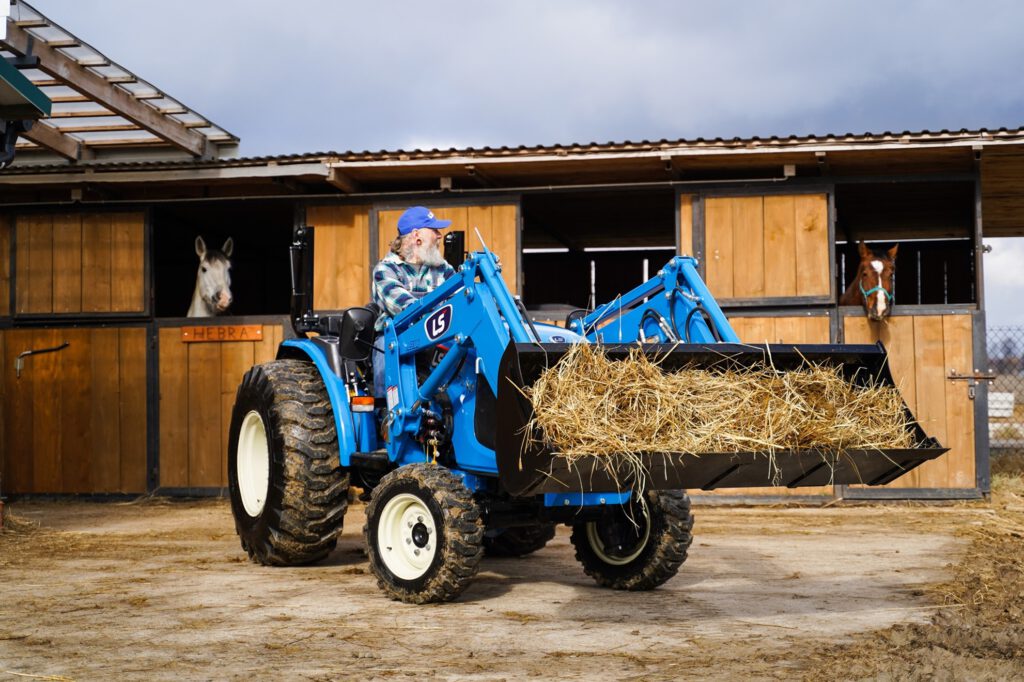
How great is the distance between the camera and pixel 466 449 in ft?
18.6

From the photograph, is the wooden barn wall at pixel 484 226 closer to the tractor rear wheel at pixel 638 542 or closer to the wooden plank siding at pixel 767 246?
the wooden plank siding at pixel 767 246

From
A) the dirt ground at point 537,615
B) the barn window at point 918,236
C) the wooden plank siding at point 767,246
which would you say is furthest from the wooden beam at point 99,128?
the barn window at point 918,236

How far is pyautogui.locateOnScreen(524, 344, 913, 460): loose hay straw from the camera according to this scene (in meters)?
4.61

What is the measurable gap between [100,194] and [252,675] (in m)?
8.87

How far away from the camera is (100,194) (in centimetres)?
1185

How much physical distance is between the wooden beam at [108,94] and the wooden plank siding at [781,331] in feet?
18.1

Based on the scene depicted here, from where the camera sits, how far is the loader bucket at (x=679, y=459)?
456 centimetres

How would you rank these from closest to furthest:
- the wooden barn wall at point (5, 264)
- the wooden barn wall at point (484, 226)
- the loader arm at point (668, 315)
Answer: the loader arm at point (668, 315)
the wooden barn wall at point (484, 226)
the wooden barn wall at point (5, 264)

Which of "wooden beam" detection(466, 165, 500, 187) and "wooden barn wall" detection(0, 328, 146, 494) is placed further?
"wooden barn wall" detection(0, 328, 146, 494)

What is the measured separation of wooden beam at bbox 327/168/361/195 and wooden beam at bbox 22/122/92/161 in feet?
8.31

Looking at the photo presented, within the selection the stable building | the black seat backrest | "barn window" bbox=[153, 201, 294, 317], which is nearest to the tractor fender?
the black seat backrest

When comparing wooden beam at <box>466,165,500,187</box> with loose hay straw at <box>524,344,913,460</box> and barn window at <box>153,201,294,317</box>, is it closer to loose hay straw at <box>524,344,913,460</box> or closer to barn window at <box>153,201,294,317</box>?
barn window at <box>153,201,294,317</box>

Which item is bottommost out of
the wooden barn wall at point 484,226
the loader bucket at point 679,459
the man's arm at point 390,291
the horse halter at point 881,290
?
the loader bucket at point 679,459

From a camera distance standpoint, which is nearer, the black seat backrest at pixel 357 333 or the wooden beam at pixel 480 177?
the black seat backrest at pixel 357 333
